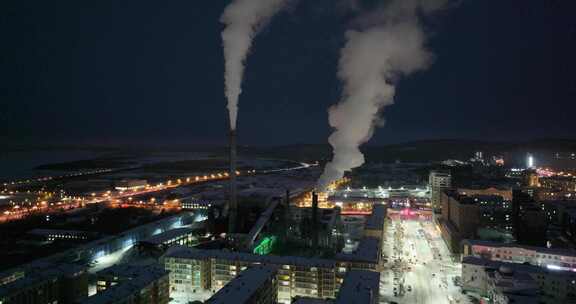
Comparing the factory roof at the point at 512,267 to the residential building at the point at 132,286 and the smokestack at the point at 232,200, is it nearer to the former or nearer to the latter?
the residential building at the point at 132,286

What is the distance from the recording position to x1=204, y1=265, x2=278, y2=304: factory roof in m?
10.7

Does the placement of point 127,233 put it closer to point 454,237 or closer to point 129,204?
point 129,204

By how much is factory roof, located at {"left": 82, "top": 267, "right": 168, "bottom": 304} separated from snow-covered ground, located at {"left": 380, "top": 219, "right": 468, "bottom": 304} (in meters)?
7.78

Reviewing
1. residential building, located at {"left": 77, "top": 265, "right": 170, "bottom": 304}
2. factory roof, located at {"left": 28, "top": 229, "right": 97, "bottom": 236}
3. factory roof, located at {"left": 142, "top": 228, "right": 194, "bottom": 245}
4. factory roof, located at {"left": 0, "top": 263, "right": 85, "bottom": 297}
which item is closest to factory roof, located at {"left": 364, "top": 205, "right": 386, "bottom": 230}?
factory roof, located at {"left": 142, "top": 228, "right": 194, "bottom": 245}

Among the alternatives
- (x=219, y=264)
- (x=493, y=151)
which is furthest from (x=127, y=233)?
(x=493, y=151)

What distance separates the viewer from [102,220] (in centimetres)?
2422

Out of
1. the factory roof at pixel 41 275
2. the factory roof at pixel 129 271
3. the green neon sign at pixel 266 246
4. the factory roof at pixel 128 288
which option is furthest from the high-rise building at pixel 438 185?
the factory roof at pixel 41 275

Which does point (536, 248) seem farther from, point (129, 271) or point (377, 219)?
point (129, 271)

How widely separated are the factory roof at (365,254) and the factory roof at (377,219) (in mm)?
2865

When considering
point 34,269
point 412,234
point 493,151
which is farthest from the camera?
point 493,151

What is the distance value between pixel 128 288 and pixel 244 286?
339 centimetres

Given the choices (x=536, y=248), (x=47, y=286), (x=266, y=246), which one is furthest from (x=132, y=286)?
(x=536, y=248)

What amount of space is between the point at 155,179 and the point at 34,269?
3579 centimetres

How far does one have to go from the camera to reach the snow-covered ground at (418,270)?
46.5 ft
